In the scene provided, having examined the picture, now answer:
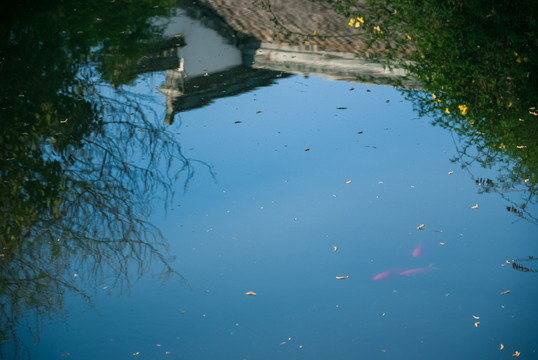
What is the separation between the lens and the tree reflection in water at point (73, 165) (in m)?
4.65

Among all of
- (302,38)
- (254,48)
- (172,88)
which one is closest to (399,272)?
(172,88)

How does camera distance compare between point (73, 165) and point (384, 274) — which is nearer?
point (384, 274)

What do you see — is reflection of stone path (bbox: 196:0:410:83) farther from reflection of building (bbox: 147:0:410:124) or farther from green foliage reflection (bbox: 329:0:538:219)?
green foliage reflection (bbox: 329:0:538:219)

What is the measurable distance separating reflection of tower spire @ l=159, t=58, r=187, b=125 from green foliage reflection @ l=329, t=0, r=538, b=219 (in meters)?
2.44

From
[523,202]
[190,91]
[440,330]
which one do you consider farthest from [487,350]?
[190,91]

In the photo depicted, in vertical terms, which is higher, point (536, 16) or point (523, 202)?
point (536, 16)

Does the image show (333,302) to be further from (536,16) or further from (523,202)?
(536,16)

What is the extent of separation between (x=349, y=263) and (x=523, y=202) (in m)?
1.62

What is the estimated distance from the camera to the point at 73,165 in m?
6.04

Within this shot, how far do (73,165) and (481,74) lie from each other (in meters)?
4.09

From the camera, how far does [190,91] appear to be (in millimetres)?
7758

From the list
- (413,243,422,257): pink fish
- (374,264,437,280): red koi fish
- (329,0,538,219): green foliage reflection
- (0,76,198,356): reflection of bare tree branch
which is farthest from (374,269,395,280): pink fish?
(329,0,538,219): green foliage reflection

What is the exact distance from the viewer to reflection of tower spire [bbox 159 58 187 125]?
7135 mm

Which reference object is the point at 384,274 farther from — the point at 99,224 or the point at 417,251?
the point at 99,224
